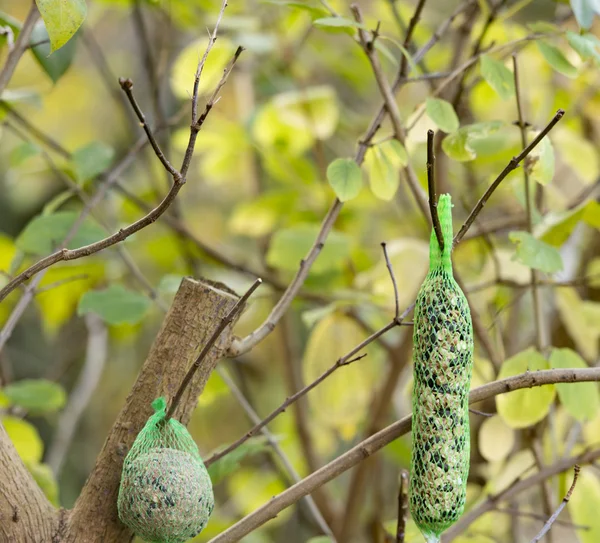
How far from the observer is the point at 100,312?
669mm

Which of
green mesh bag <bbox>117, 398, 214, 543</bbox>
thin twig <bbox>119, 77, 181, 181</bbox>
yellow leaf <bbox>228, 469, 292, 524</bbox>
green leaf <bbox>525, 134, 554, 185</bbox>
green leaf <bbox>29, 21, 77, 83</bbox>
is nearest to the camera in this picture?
thin twig <bbox>119, 77, 181, 181</bbox>

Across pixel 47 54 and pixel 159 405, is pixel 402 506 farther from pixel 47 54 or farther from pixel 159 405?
pixel 47 54

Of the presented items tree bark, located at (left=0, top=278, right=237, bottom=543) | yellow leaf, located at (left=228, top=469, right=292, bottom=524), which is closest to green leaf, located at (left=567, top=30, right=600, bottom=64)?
tree bark, located at (left=0, top=278, right=237, bottom=543)

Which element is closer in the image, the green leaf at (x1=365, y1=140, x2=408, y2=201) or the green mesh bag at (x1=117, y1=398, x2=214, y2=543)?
the green mesh bag at (x1=117, y1=398, x2=214, y2=543)

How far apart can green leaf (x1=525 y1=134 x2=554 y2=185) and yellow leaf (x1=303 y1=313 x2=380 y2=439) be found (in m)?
0.48

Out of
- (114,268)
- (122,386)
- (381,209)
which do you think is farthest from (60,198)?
(122,386)

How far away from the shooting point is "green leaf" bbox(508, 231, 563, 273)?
22.1 inches

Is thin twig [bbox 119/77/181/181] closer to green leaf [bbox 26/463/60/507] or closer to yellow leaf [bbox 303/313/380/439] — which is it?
green leaf [bbox 26/463/60/507]

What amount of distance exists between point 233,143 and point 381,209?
1.63ft

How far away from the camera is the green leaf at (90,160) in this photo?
2.42 feet

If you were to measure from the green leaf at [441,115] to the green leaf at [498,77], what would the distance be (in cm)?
4

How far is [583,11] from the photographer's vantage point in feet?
1.90

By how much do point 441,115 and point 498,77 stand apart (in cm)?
6

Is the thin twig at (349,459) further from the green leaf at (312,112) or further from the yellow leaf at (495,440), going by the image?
the green leaf at (312,112)
